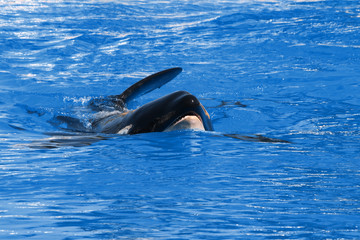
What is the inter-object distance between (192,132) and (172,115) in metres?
0.34

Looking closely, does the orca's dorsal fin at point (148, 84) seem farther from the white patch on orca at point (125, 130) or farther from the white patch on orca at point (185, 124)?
the white patch on orca at point (185, 124)

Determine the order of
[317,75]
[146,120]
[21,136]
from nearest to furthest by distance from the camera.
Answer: [146,120]
[21,136]
[317,75]

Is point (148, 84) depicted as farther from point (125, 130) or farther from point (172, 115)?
point (172, 115)

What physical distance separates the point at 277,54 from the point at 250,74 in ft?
6.93

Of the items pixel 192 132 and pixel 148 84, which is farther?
A: pixel 148 84

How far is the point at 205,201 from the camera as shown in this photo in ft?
14.7

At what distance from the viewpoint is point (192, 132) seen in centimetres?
681

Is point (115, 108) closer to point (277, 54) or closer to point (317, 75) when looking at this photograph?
point (317, 75)

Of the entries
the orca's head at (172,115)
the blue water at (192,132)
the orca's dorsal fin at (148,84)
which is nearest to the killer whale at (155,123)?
the orca's head at (172,115)

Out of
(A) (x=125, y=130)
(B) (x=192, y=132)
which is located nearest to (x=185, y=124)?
(B) (x=192, y=132)

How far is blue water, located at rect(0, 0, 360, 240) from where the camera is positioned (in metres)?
4.05

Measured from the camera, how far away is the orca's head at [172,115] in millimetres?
6738

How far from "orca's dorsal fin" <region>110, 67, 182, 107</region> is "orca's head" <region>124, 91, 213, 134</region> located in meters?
1.71

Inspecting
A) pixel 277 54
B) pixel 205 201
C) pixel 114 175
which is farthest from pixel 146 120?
pixel 277 54
